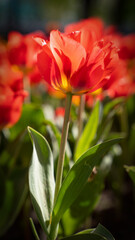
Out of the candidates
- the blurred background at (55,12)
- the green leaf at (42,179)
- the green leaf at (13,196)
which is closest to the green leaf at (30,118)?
the green leaf at (13,196)

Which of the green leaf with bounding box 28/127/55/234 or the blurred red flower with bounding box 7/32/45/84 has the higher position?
the blurred red flower with bounding box 7/32/45/84

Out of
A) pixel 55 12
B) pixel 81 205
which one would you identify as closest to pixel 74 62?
pixel 81 205

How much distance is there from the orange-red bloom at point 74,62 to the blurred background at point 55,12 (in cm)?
901

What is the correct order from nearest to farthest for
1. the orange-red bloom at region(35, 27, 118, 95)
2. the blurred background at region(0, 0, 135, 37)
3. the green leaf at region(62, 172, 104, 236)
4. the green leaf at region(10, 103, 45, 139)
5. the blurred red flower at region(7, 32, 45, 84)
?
the orange-red bloom at region(35, 27, 118, 95) → the green leaf at region(62, 172, 104, 236) → the green leaf at region(10, 103, 45, 139) → the blurred red flower at region(7, 32, 45, 84) → the blurred background at region(0, 0, 135, 37)

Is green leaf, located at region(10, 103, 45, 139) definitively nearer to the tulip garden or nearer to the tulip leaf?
the tulip garden

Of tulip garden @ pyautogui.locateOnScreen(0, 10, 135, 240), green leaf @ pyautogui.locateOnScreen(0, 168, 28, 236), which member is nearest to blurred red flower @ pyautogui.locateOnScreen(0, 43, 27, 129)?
tulip garden @ pyautogui.locateOnScreen(0, 10, 135, 240)

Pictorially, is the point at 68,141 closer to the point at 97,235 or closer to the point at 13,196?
the point at 13,196

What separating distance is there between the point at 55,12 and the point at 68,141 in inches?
438

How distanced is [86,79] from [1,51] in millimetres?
805

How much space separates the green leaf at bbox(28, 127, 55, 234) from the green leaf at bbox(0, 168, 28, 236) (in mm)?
182

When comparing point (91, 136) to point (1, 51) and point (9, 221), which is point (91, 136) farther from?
point (1, 51)

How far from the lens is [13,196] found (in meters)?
0.69

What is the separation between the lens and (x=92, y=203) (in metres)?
0.63

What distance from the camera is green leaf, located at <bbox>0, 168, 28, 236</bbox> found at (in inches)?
26.2
